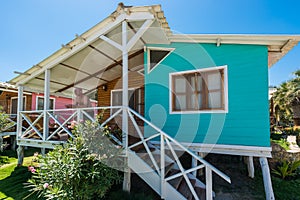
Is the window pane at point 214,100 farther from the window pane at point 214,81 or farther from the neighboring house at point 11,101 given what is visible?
the neighboring house at point 11,101

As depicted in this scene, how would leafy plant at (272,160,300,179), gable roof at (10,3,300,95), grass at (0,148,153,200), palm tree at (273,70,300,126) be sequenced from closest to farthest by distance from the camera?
grass at (0,148,153,200) → gable roof at (10,3,300,95) → leafy plant at (272,160,300,179) → palm tree at (273,70,300,126)

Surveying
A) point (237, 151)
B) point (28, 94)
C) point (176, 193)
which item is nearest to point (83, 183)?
point (176, 193)

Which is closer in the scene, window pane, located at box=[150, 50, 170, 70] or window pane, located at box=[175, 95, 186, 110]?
window pane, located at box=[175, 95, 186, 110]

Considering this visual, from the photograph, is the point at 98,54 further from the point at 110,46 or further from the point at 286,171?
the point at 286,171

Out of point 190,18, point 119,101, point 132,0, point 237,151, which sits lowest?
point 237,151

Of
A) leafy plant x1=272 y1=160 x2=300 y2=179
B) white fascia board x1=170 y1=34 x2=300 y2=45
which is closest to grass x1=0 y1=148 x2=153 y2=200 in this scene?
white fascia board x1=170 y1=34 x2=300 y2=45

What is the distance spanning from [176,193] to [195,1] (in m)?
7.48

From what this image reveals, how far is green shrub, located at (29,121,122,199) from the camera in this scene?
327 cm

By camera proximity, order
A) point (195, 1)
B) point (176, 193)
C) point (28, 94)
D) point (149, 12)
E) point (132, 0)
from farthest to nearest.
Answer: point (28, 94) → point (195, 1) → point (132, 0) → point (149, 12) → point (176, 193)

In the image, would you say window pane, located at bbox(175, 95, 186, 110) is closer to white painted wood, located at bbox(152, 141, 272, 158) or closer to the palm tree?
white painted wood, located at bbox(152, 141, 272, 158)

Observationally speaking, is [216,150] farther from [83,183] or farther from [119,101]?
[119,101]

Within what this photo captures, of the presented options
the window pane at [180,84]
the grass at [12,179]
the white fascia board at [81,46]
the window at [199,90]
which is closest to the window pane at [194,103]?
the window at [199,90]

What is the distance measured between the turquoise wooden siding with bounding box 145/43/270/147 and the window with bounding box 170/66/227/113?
0.16 m

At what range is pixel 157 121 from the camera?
5754 millimetres
